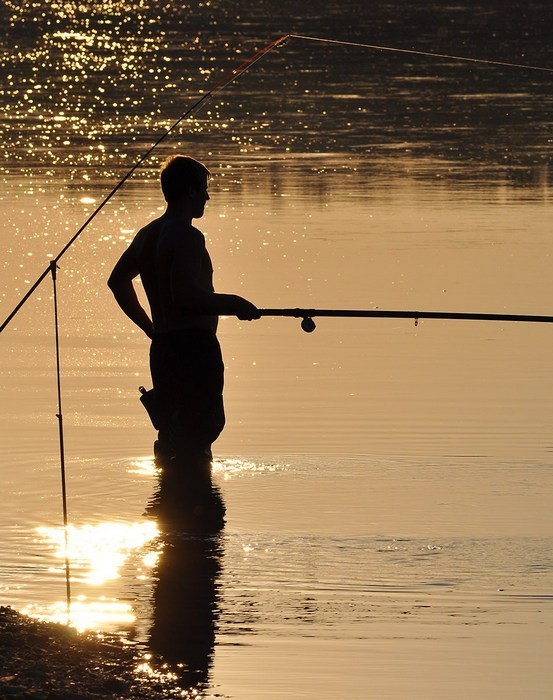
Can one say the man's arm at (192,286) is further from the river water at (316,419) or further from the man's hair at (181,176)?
the river water at (316,419)

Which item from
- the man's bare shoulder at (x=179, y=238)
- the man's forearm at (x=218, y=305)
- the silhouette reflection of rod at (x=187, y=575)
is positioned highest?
the man's bare shoulder at (x=179, y=238)

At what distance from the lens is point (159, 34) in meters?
42.9

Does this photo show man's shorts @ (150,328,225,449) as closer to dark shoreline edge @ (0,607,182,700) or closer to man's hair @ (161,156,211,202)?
man's hair @ (161,156,211,202)

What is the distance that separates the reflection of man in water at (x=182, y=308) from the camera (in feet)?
22.5

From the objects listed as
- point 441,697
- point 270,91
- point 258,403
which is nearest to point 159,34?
point 270,91

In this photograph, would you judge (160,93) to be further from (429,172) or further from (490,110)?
(429,172)

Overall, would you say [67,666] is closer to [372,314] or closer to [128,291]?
[128,291]

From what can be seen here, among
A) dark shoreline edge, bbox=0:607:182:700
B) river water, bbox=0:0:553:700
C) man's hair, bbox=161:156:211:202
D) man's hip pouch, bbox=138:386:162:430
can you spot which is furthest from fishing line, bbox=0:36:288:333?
dark shoreline edge, bbox=0:607:182:700

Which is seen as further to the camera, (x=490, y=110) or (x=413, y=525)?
(x=490, y=110)

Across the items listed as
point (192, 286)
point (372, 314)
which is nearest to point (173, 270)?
point (192, 286)

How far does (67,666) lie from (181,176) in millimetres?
2133

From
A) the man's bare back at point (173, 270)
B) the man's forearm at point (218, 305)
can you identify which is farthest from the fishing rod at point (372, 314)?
the man's bare back at point (173, 270)

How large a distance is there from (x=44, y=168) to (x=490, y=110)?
7733 millimetres

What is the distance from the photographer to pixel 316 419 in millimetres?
8969
